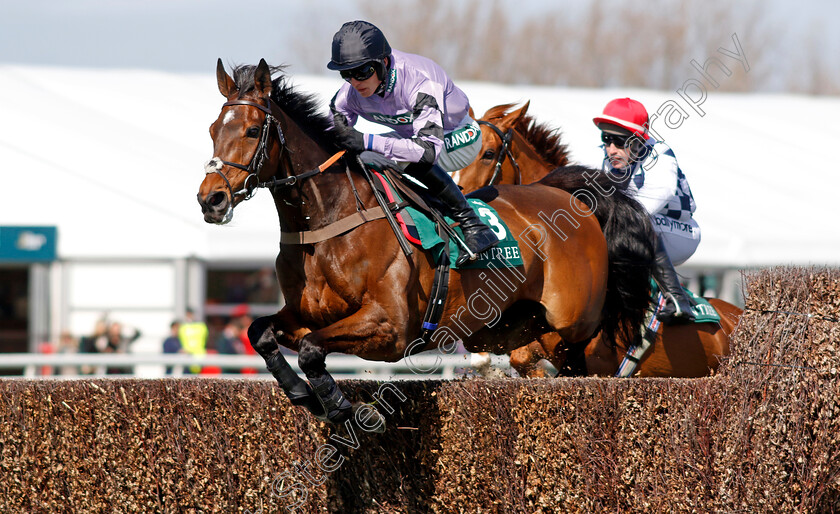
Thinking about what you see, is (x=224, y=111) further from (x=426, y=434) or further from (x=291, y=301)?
(x=426, y=434)

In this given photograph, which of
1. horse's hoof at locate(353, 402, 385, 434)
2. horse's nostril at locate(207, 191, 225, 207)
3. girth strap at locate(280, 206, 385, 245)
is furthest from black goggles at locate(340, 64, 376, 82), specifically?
horse's hoof at locate(353, 402, 385, 434)

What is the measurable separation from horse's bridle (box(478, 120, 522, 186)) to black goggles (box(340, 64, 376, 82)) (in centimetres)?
181

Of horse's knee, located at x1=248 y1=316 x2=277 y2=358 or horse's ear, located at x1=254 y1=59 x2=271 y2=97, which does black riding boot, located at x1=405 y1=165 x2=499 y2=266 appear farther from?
horse's knee, located at x1=248 y1=316 x2=277 y2=358

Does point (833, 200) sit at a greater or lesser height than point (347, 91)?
lesser

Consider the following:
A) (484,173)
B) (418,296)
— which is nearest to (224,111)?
(418,296)

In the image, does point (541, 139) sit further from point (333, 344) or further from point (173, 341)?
point (173, 341)

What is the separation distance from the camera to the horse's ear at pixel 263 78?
4059 millimetres

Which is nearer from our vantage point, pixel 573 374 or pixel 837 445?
pixel 837 445

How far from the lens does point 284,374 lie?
402 cm

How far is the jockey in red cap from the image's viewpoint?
18.0 ft

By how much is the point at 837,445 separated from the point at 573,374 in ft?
5.71

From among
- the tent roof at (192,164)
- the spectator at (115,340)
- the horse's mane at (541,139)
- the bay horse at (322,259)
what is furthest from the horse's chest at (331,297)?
the spectator at (115,340)

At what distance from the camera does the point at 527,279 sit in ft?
15.8

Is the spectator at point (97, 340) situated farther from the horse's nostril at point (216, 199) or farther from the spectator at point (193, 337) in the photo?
the horse's nostril at point (216, 199)
